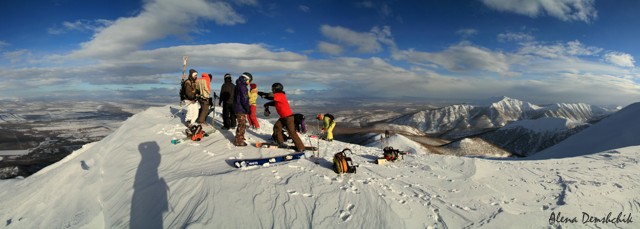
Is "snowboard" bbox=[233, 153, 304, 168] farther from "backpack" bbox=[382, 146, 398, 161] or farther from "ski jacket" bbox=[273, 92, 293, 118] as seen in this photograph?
"backpack" bbox=[382, 146, 398, 161]

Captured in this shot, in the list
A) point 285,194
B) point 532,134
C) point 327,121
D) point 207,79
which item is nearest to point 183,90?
point 207,79

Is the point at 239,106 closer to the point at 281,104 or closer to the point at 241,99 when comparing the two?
the point at 241,99

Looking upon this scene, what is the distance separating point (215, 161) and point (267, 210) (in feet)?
13.5

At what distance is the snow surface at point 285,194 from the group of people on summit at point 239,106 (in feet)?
3.13

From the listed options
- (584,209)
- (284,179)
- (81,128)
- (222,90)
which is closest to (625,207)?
(584,209)

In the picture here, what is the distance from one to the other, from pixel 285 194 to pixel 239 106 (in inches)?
244

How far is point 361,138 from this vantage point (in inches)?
4070

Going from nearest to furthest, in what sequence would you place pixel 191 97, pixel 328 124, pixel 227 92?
pixel 191 97 < pixel 227 92 < pixel 328 124

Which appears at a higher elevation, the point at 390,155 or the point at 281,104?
the point at 281,104

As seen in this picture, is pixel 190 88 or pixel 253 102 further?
pixel 253 102

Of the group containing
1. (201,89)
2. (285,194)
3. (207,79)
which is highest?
(207,79)

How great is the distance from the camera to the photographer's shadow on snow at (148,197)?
A: 6203 mm

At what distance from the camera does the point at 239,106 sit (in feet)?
40.0

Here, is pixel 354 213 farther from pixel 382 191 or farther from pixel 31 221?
pixel 31 221
